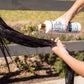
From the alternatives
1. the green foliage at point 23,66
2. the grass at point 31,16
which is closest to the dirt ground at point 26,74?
the green foliage at point 23,66

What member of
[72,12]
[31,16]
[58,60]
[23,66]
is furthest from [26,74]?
[31,16]

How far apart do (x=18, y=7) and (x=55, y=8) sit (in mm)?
539

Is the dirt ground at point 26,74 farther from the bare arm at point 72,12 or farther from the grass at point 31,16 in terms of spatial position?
the grass at point 31,16

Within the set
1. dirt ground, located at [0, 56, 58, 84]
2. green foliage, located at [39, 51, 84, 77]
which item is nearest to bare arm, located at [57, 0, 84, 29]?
green foliage, located at [39, 51, 84, 77]

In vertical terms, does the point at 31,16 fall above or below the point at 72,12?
above

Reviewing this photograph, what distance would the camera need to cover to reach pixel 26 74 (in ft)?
7.29

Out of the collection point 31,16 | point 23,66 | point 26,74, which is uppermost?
point 31,16

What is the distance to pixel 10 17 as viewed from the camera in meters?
3.93

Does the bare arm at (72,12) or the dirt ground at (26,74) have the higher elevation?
the bare arm at (72,12)

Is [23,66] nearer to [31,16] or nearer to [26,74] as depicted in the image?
[26,74]

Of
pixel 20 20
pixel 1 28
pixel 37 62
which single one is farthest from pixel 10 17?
pixel 1 28

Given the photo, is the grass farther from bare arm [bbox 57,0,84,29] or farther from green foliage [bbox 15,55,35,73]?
bare arm [bbox 57,0,84,29]

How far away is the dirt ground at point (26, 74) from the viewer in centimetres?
210

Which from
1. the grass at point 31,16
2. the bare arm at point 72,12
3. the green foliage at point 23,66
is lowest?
the green foliage at point 23,66
